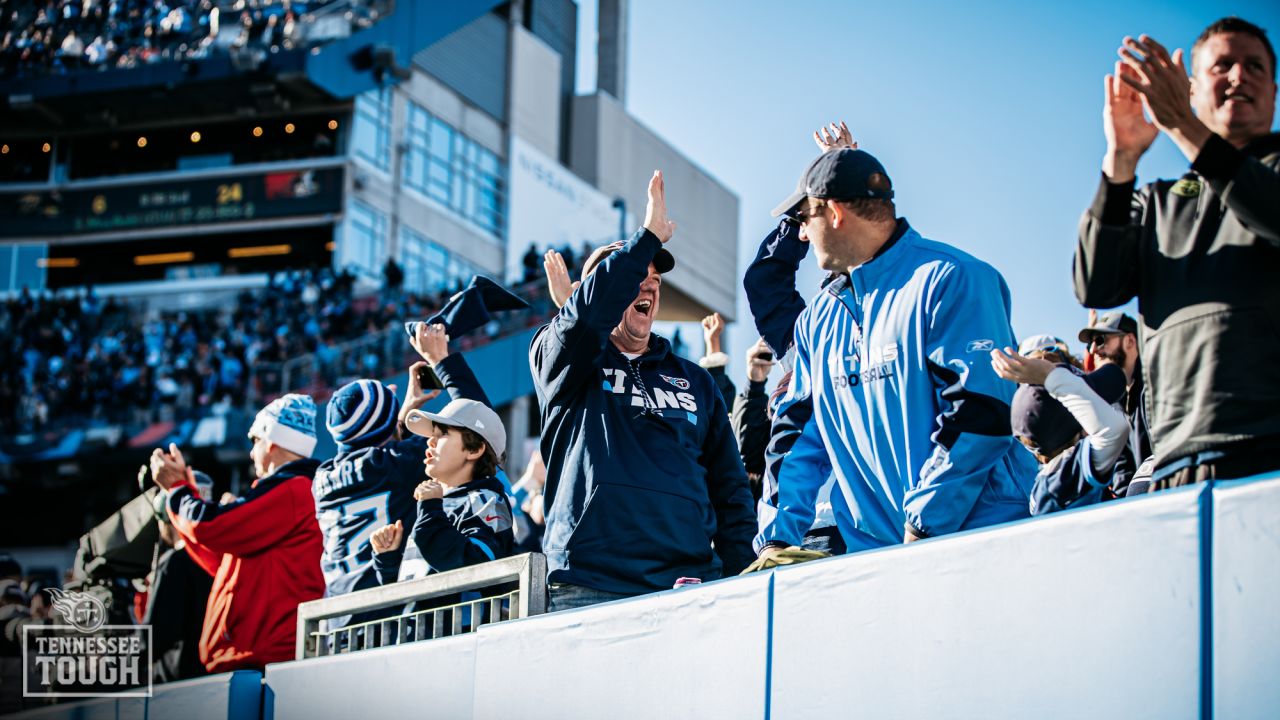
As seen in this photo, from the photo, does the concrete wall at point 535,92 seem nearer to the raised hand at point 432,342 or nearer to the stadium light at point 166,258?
the stadium light at point 166,258

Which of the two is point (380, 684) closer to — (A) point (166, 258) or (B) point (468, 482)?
(B) point (468, 482)

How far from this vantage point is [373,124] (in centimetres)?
3806

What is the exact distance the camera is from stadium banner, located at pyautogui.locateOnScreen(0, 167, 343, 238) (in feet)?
123

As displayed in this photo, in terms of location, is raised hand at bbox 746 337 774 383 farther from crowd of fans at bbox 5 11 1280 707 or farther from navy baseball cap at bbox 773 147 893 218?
navy baseball cap at bbox 773 147 893 218

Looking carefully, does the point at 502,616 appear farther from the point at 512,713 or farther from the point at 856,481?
the point at 856,481

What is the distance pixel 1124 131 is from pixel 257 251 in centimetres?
3741

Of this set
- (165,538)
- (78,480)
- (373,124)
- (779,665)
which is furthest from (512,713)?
(373,124)

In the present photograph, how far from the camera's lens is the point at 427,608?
18.0 feet

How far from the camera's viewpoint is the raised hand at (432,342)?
228 inches

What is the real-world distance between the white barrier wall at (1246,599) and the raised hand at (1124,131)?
85 centimetres

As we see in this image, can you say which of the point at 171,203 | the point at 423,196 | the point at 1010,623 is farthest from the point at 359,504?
the point at 171,203

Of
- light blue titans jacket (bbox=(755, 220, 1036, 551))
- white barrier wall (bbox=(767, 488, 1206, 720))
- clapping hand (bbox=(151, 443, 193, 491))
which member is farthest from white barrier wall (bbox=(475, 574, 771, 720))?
clapping hand (bbox=(151, 443, 193, 491))

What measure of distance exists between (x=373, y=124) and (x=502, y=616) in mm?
34398

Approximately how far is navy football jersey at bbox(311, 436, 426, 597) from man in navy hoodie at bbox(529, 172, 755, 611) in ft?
4.01
